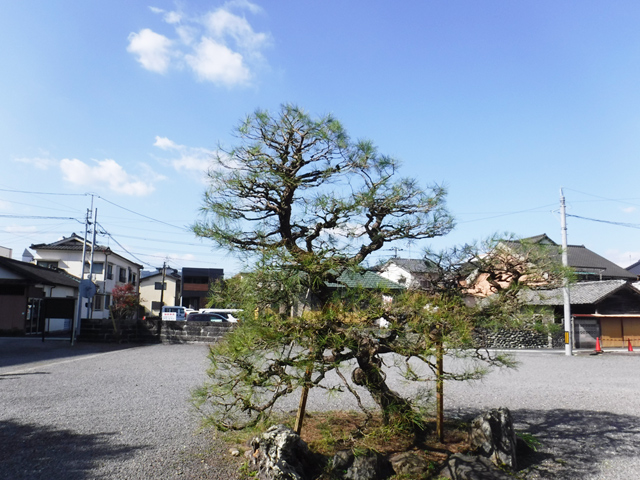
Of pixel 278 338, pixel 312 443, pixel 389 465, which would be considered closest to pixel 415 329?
pixel 278 338

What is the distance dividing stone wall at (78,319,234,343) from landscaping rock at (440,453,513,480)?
14681 mm

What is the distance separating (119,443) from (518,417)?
5.59 m

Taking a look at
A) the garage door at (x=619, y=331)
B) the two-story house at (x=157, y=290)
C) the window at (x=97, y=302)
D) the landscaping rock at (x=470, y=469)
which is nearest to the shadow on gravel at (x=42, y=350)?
the landscaping rock at (x=470, y=469)

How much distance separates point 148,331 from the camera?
736 inches

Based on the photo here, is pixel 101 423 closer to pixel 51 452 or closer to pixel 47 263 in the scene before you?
pixel 51 452

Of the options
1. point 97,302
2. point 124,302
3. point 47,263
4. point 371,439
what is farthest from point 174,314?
point 371,439

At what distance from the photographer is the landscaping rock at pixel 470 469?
412 centimetres

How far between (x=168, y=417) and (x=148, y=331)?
1325 cm

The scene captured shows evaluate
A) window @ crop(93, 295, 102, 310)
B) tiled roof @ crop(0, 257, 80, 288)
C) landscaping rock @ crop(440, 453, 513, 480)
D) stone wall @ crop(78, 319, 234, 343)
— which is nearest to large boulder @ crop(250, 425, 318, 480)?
landscaping rock @ crop(440, 453, 513, 480)

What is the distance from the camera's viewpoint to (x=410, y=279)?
234 inches

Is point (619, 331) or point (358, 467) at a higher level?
point (619, 331)

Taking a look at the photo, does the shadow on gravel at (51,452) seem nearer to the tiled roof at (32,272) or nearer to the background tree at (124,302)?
the tiled roof at (32,272)

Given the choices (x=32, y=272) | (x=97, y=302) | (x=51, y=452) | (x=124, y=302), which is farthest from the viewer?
(x=124, y=302)

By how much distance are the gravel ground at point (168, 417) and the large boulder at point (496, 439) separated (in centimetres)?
27
